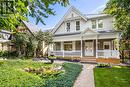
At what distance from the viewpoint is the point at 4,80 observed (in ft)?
27.8

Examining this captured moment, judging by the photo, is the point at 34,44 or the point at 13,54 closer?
the point at 34,44

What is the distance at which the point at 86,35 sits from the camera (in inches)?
1239

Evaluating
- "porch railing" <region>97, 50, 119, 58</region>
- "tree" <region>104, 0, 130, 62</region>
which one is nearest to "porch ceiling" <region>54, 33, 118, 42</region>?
"porch railing" <region>97, 50, 119, 58</region>

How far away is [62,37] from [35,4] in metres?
28.8

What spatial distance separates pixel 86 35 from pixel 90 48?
275 cm

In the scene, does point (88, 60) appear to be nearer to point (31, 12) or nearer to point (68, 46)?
point (68, 46)

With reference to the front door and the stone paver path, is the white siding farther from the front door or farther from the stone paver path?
the stone paver path

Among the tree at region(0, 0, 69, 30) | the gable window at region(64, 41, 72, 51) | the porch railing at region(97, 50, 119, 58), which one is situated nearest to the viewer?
the tree at region(0, 0, 69, 30)

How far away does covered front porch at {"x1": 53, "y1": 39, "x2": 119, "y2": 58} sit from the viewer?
28.8 m

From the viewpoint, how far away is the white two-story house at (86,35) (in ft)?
96.2

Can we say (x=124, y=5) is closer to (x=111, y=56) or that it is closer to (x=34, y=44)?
(x=111, y=56)

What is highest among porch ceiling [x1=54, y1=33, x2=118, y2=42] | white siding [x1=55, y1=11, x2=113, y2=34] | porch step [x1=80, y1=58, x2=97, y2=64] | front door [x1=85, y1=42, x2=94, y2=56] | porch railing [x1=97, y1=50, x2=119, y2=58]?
white siding [x1=55, y1=11, x2=113, y2=34]

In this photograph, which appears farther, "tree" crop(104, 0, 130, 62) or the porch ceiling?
the porch ceiling

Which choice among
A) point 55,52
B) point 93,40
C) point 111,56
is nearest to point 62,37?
point 55,52
